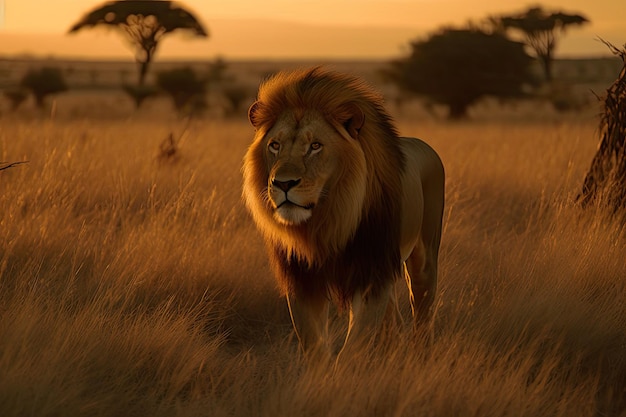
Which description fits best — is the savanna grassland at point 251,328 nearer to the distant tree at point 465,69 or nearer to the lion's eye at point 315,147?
the lion's eye at point 315,147

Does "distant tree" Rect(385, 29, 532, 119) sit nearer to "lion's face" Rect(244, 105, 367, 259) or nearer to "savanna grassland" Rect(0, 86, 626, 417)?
"savanna grassland" Rect(0, 86, 626, 417)

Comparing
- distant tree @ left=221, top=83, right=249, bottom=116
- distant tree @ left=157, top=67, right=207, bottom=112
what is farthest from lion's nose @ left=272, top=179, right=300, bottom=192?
distant tree @ left=157, top=67, right=207, bottom=112

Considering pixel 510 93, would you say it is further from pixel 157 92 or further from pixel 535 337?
pixel 535 337

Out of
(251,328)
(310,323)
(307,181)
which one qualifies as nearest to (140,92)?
(251,328)

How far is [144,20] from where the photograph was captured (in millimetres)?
28844

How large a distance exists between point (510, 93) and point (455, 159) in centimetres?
1957

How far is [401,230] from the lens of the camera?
14.0 feet

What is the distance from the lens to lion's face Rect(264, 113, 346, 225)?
355 centimetres

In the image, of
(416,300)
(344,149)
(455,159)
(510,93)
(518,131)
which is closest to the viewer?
(344,149)

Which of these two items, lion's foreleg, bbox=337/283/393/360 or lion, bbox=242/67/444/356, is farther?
lion's foreleg, bbox=337/283/393/360

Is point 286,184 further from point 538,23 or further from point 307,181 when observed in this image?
point 538,23

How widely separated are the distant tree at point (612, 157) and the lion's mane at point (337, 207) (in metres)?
2.99

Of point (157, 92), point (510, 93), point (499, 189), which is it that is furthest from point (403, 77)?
point (499, 189)

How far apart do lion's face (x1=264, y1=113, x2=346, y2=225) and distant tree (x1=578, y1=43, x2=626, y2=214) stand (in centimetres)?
342
